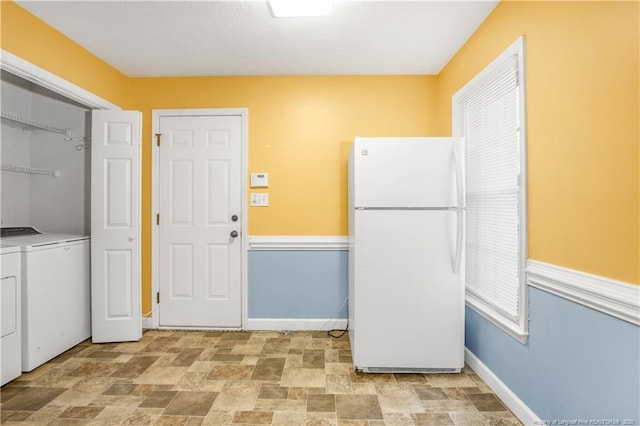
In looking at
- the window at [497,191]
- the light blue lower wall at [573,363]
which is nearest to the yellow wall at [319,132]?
the window at [497,191]

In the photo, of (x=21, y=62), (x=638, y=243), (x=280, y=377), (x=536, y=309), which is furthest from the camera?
(x=280, y=377)

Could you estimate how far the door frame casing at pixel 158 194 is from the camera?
294 centimetres

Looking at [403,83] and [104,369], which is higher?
[403,83]

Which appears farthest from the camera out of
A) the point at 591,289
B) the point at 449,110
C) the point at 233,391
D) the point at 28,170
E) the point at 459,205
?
the point at 28,170

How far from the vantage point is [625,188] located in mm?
1124

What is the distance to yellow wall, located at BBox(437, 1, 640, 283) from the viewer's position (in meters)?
1.12

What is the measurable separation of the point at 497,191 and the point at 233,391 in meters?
2.17

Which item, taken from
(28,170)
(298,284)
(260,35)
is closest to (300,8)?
(260,35)

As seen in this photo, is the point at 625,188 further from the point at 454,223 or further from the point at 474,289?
the point at 474,289

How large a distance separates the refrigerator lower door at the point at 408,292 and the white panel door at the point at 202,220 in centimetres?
139

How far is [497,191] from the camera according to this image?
196 centimetres

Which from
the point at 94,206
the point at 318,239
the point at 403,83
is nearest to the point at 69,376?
the point at 94,206

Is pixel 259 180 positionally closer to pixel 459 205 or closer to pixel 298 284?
pixel 298 284

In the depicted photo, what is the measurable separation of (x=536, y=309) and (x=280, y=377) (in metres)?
1.66
